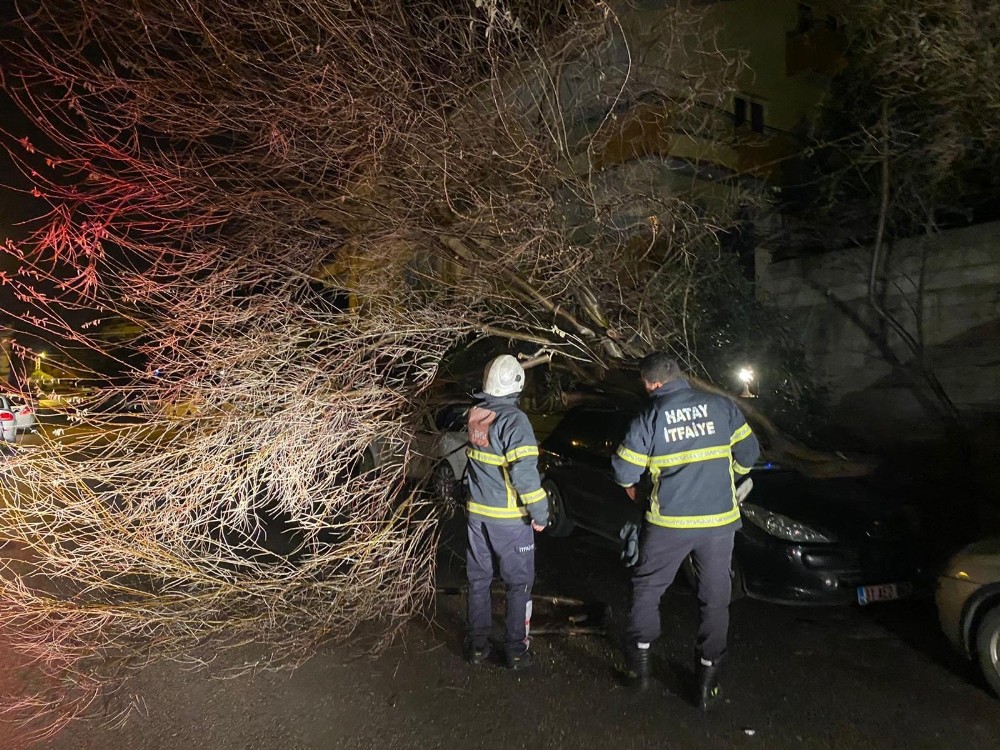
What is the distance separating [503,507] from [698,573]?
1.15m

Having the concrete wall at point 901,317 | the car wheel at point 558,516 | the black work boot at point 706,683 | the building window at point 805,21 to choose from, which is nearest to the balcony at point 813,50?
the building window at point 805,21

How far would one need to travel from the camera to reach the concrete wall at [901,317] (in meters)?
7.61

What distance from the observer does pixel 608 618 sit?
4.91 meters

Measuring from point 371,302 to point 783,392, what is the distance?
4680mm

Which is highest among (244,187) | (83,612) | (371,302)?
(244,187)

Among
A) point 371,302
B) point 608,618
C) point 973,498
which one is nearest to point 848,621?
point 608,618

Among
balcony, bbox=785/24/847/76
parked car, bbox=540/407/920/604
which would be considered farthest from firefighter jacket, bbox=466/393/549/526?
balcony, bbox=785/24/847/76

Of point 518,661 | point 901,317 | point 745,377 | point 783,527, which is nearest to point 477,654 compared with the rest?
point 518,661

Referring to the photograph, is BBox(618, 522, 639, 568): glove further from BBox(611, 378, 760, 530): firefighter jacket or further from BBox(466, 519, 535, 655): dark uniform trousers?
BBox(466, 519, 535, 655): dark uniform trousers

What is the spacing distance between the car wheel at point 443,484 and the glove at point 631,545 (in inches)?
57.3

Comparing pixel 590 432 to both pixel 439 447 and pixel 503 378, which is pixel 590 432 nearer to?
pixel 439 447

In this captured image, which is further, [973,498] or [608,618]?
[973,498]

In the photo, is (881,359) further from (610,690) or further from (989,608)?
(610,690)

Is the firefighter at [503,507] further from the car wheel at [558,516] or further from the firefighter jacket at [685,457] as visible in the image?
the car wheel at [558,516]
